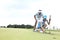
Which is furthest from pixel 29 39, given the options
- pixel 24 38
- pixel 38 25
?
pixel 38 25

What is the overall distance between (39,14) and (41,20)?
1.46ft

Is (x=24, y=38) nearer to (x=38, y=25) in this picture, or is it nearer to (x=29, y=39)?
(x=29, y=39)

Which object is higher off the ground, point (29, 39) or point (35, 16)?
point (35, 16)

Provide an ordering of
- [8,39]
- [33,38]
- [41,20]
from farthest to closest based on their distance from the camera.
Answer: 1. [41,20]
2. [33,38]
3. [8,39]

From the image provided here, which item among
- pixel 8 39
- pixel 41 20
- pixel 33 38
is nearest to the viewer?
pixel 8 39

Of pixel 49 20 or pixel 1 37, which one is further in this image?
pixel 49 20

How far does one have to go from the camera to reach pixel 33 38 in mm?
12781

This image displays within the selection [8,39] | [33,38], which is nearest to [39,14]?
[33,38]

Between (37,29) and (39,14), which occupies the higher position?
(39,14)

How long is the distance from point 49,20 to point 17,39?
531cm

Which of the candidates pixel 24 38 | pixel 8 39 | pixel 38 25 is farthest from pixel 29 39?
pixel 38 25

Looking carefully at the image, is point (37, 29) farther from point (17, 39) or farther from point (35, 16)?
point (17, 39)

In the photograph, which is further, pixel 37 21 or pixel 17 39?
pixel 37 21

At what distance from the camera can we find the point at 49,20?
16.8 m
